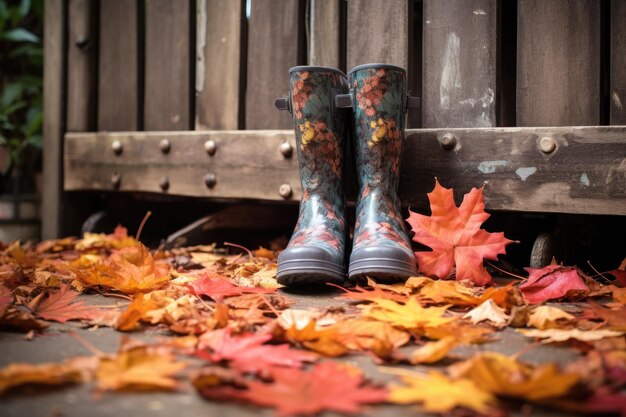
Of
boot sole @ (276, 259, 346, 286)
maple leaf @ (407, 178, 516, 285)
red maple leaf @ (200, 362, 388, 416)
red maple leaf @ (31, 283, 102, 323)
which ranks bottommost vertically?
red maple leaf @ (200, 362, 388, 416)

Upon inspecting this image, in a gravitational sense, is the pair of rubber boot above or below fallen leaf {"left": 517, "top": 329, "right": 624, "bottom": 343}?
above

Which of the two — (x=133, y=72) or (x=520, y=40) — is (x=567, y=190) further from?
(x=133, y=72)

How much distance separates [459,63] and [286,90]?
520 mm

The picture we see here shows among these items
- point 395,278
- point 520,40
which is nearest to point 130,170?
point 395,278

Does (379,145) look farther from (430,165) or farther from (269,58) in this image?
(269,58)

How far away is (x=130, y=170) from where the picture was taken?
197 centimetres

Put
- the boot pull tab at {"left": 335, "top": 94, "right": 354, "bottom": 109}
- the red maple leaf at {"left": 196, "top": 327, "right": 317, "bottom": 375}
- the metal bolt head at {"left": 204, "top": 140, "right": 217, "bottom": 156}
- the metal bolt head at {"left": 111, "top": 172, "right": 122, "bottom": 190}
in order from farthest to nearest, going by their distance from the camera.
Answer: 1. the metal bolt head at {"left": 111, "top": 172, "right": 122, "bottom": 190}
2. the metal bolt head at {"left": 204, "top": 140, "right": 217, "bottom": 156}
3. the boot pull tab at {"left": 335, "top": 94, "right": 354, "bottom": 109}
4. the red maple leaf at {"left": 196, "top": 327, "right": 317, "bottom": 375}

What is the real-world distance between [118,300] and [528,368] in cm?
80

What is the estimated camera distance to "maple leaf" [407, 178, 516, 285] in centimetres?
125

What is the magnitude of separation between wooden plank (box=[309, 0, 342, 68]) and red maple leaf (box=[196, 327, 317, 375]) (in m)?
1.04

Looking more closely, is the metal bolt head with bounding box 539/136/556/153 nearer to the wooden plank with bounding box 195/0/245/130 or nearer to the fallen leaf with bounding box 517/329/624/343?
the fallen leaf with bounding box 517/329/624/343

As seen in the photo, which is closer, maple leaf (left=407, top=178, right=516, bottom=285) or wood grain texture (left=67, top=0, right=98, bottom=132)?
maple leaf (left=407, top=178, right=516, bottom=285)

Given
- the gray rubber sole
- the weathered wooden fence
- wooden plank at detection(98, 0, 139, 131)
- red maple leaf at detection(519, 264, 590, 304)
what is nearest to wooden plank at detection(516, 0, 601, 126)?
the weathered wooden fence

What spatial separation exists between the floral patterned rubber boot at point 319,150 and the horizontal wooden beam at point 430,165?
18 centimetres
